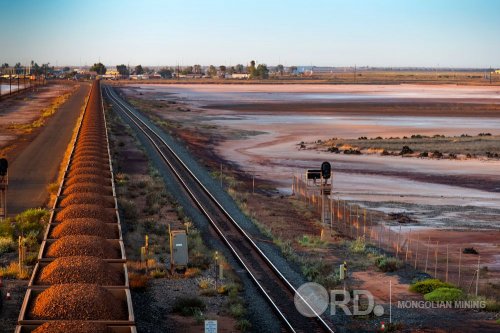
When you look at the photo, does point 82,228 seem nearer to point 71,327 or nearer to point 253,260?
point 71,327

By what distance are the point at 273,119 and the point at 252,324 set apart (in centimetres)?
8156

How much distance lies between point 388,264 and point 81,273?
12.8m

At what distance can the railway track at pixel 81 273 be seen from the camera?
11945 mm

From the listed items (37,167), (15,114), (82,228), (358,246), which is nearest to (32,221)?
(82,228)

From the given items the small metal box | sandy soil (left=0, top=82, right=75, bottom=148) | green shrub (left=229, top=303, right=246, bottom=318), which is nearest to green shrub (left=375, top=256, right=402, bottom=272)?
the small metal box

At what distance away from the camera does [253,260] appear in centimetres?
2433

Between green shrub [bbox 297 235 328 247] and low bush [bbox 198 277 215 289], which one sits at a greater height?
low bush [bbox 198 277 215 289]

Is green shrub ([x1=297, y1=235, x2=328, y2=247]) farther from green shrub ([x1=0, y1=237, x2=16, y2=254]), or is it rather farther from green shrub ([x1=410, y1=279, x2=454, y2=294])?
green shrub ([x1=0, y1=237, x2=16, y2=254])

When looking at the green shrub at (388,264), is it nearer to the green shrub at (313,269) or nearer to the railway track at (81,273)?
the green shrub at (313,269)

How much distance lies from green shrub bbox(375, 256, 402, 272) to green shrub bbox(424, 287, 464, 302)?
337 centimetres

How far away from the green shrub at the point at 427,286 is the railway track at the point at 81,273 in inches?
354

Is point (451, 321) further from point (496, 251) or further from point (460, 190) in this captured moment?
point (460, 190)

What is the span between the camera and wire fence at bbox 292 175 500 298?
78.0 feet

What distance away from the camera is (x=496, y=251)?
28.2 m
